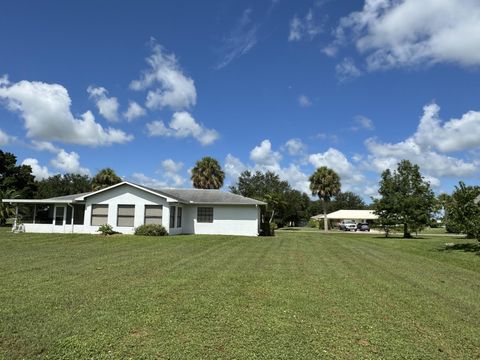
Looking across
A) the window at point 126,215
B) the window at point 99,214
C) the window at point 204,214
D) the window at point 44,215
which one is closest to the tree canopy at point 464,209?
the window at point 204,214

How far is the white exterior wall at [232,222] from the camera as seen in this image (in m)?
31.2

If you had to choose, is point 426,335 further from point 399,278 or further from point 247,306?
point 399,278

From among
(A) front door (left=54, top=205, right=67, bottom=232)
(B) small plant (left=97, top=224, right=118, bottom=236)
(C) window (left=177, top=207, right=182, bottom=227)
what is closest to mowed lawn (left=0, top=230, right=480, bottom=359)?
(B) small plant (left=97, top=224, right=118, bottom=236)

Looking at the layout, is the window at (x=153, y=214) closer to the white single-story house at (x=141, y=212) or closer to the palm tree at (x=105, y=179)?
the white single-story house at (x=141, y=212)

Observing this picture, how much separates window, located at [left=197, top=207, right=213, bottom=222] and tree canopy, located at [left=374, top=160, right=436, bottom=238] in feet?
45.8

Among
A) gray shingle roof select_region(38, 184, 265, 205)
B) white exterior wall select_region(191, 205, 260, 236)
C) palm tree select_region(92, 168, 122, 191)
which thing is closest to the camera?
gray shingle roof select_region(38, 184, 265, 205)

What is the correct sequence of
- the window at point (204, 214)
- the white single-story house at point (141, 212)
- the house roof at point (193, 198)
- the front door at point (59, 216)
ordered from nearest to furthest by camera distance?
1. the white single-story house at point (141, 212)
2. the house roof at point (193, 198)
3. the front door at point (59, 216)
4. the window at point (204, 214)

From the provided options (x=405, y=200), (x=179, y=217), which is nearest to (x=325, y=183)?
(x=405, y=200)

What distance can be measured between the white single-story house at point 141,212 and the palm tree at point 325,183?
2503 centimetres

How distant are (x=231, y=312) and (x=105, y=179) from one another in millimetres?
43675

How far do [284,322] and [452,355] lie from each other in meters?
2.39

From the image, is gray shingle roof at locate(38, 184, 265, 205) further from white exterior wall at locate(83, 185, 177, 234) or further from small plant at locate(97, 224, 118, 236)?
small plant at locate(97, 224, 118, 236)

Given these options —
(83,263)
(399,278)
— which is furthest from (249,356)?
(83,263)

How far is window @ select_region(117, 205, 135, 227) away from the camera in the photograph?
27.8 meters
